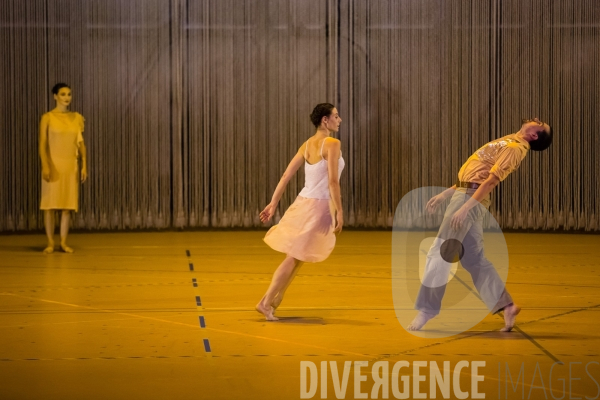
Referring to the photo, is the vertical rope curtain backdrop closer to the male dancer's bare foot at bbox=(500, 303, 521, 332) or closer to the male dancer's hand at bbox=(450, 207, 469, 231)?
the male dancer's bare foot at bbox=(500, 303, 521, 332)

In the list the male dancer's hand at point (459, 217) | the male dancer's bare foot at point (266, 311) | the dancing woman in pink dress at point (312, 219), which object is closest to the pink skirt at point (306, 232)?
the dancing woman in pink dress at point (312, 219)

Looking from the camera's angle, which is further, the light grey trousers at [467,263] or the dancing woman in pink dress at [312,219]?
the dancing woman in pink dress at [312,219]

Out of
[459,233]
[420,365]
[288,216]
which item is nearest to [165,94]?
[288,216]

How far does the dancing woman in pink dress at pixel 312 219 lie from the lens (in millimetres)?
5324

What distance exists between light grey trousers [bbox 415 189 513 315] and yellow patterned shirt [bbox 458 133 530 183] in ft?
0.30

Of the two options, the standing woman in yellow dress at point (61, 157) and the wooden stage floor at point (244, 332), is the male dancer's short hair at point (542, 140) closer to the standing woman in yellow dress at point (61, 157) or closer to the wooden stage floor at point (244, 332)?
the wooden stage floor at point (244, 332)

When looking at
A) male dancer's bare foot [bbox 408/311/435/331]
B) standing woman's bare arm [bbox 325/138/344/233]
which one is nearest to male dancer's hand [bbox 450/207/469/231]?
male dancer's bare foot [bbox 408/311/435/331]

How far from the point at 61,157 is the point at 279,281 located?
3953 millimetres

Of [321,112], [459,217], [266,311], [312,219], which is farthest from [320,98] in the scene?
[459,217]

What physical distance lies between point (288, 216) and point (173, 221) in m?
5.71

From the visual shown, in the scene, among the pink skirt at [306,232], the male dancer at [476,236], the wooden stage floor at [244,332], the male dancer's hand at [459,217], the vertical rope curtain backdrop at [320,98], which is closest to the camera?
the wooden stage floor at [244,332]

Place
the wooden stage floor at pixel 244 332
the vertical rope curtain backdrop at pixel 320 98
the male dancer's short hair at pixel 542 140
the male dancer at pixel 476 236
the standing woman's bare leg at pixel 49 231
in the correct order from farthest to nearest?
the vertical rope curtain backdrop at pixel 320 98 → the standing woman's bare leg at pixel 49 231 → the male dancer's short hair at pixel 542 140 → the male dancer at pixel 476 236 → the wooden stage floor at pixel 244 332

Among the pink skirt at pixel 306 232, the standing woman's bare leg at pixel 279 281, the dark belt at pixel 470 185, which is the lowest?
the standing woman's bare leg at pixel 279 281

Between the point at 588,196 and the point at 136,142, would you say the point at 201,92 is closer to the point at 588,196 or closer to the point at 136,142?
the point at 136,142
